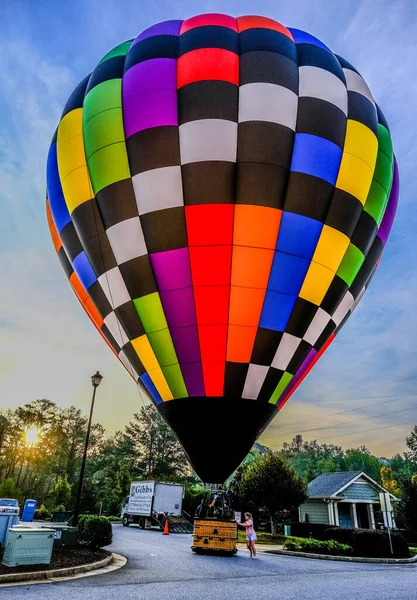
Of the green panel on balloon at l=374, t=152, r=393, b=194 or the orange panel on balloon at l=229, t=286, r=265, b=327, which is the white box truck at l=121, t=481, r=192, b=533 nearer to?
the orange panel on balloon at l=229, t=286, r=265, b=327

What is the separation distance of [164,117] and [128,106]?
92 centimetres

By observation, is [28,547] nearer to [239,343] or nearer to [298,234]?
[239,343]

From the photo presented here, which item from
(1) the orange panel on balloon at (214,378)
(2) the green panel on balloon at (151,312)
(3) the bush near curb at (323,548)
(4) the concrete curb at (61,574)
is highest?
(2) the green panel on balloon at (151,312)

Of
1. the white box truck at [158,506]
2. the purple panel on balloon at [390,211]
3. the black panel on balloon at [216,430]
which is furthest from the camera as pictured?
the white box truck at [158,506]

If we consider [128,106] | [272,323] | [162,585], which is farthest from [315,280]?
[162,585]

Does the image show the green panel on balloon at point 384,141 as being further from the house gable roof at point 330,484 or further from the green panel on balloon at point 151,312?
the house gable roof at point 330,484

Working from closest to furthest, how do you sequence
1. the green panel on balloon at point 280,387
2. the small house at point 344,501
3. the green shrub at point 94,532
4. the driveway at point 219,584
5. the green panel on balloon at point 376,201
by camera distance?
1. the driveway at point 219,584
2. the green panel on balloon at point 280,387
3. the green panel on balloon at point 376,201
4. the green shrub at point 94,532
5. the small house at point 344,501

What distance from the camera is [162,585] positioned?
6469 mm

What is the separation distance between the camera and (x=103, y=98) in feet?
30.7

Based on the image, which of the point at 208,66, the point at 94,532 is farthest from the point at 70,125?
the point at 94,532

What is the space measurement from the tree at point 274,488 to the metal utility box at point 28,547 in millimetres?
17734

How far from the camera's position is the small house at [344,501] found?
2716 centimetres

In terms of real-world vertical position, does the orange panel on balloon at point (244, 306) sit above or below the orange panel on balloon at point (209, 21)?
below

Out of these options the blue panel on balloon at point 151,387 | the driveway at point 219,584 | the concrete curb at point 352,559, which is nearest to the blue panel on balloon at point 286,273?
the blue panel on balloon at point 151,387
